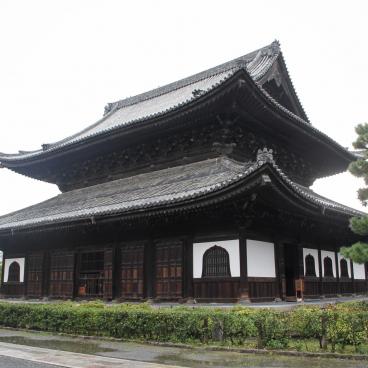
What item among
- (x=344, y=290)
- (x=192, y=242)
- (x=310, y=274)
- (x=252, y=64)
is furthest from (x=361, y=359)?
(x=252, y=64)

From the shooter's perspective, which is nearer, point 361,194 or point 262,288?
point 361,194

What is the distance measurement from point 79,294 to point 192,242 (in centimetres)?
770

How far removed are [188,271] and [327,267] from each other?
8.79 m

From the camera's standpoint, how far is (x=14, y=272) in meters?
27.4

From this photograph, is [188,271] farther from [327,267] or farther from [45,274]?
[45,274]

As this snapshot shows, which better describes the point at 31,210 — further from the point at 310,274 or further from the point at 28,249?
the point at 310,274

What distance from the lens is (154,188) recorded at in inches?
861

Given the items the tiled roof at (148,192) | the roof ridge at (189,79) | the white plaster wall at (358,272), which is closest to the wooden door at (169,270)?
the tiled roof at (148,192)

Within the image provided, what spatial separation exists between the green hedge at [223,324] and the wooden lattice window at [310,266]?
323 inches

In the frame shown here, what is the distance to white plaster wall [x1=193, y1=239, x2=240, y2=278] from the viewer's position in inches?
716

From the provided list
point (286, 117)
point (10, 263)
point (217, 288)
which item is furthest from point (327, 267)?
point (10, 263)

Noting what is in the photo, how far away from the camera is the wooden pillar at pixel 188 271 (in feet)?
63.1

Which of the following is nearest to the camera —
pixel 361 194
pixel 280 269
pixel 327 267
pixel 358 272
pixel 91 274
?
pixel 361 194

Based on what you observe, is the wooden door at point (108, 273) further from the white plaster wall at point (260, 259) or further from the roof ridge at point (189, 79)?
the roof ridge at point (189, 79)
